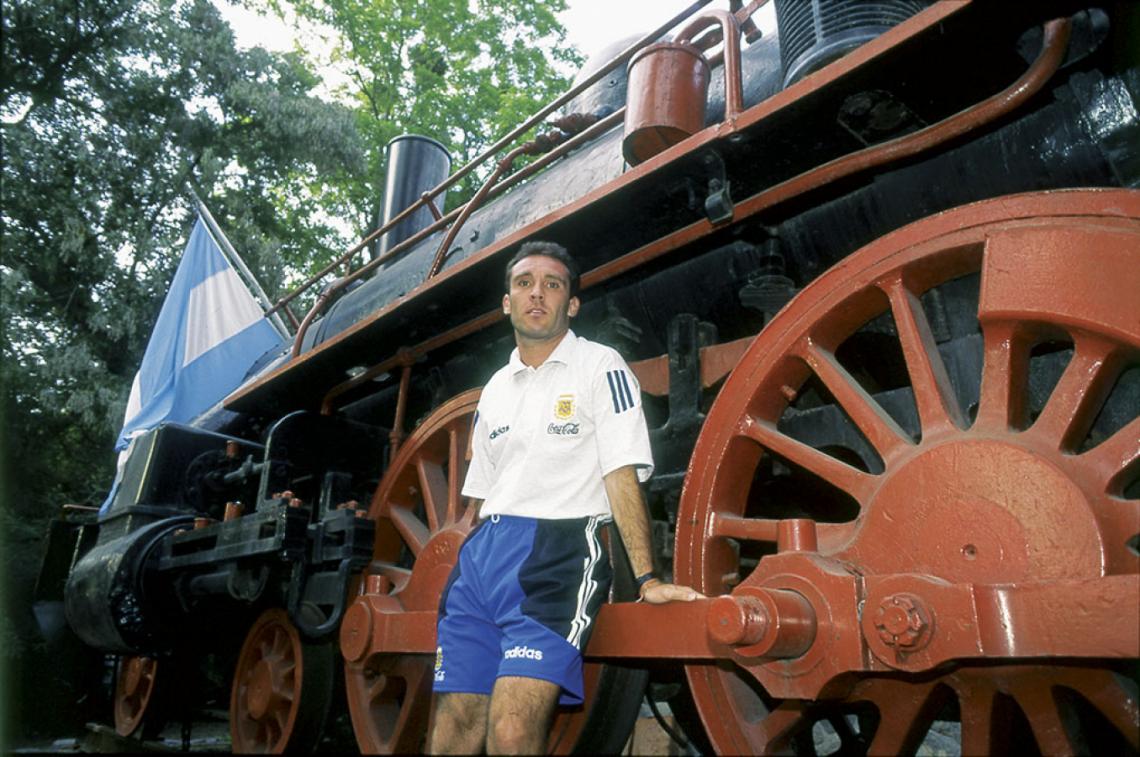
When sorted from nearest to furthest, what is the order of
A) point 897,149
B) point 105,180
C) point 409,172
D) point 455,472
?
point 897,149 → point 455,472 → point 409,172 → point 105,180

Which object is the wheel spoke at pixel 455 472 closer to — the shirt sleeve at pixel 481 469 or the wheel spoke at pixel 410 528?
the wheel spoke at pixel 410 528

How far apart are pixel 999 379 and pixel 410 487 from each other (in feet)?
8.22

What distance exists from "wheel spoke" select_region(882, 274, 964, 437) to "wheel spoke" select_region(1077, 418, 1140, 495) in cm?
29

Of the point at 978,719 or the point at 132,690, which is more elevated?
the point at 978,719

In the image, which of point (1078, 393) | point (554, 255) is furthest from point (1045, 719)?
point (554, 255)

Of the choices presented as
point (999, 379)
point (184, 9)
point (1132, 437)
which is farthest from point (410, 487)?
point (184, 9)

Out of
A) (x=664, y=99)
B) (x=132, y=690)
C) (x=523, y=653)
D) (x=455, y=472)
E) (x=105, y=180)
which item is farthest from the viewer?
(x=105, y=180)

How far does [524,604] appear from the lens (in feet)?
5.82

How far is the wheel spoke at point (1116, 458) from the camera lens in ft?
4.91

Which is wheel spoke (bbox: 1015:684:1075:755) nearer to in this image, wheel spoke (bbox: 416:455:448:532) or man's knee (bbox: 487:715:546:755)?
man's knee (bbox: 487:715:546:755)

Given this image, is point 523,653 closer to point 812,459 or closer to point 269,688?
point 812,459

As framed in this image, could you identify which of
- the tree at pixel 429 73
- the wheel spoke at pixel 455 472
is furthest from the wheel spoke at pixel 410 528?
the tree at pixel 429 73

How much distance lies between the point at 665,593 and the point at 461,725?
1.95 ft

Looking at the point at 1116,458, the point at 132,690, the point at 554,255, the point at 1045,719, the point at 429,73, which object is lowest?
the point at 132,690
